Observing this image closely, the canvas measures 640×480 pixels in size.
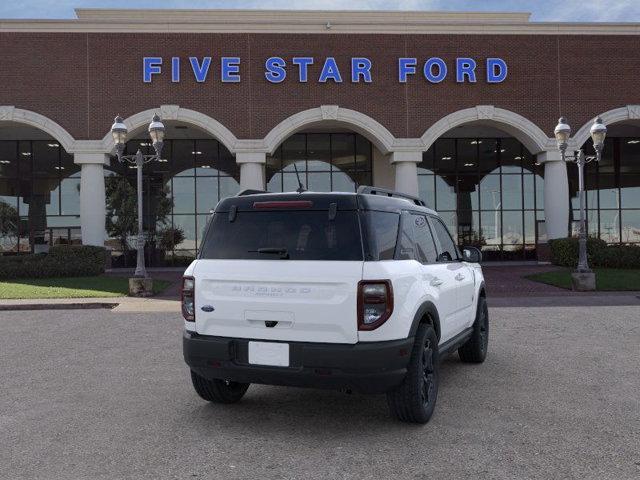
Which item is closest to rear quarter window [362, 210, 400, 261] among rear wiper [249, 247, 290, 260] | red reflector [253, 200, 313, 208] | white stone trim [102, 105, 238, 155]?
red reflector [253, 200, 313, 208]

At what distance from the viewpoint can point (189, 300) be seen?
185 inches

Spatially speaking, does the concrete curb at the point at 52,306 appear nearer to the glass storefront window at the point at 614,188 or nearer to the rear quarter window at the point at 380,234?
the rear quarter window at the point at 380,234

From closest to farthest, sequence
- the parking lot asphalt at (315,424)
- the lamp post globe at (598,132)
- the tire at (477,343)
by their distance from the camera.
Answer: the parking lot asphalt at (315,424) → the tire at (477,343) → the lamp post globe at (598,132)

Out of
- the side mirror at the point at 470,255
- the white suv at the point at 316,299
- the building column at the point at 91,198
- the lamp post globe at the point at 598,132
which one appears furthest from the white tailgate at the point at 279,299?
the building column at the point at 91,198

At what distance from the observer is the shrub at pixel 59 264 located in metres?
19.2

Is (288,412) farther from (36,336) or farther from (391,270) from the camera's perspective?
(36,336)

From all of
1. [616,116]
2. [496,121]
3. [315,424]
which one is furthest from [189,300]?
[616,116]

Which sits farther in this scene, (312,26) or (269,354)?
(312,26)

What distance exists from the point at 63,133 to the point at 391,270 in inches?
838

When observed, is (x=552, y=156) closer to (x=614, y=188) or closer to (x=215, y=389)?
(x=614, y=188)

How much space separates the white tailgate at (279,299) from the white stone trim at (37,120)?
20.0m

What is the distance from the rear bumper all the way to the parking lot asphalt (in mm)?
476

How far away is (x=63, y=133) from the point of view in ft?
72.3

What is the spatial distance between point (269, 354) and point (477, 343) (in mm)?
3448
